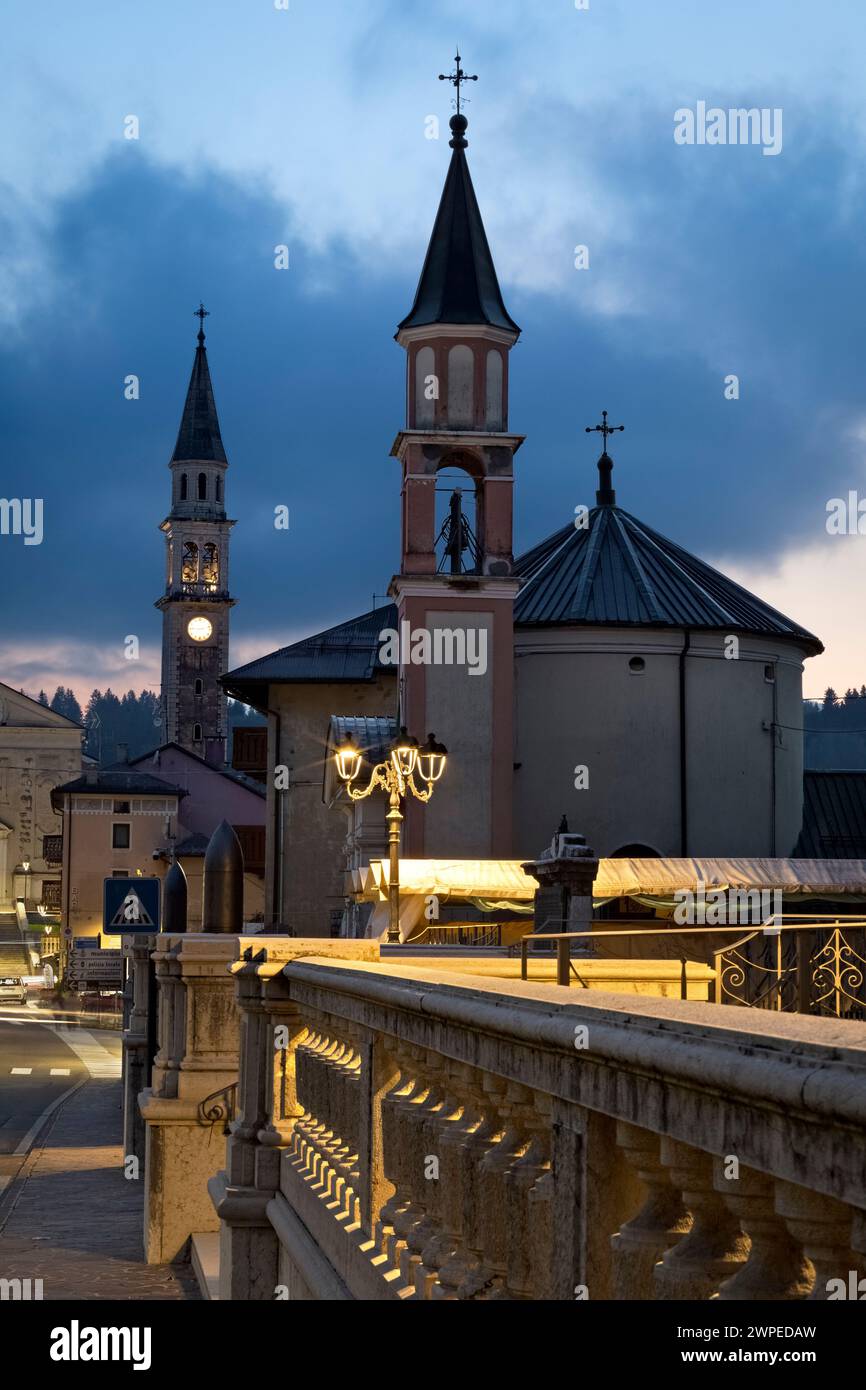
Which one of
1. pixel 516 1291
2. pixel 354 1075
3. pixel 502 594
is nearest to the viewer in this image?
pixel 516 1291

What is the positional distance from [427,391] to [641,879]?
1437cm

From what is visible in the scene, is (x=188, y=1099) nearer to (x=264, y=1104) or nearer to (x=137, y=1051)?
(x=264, y=1104)

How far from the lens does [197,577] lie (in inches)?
5069

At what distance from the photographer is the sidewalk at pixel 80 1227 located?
11.6m

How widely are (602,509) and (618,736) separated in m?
9.26

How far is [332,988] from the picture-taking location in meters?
6.73

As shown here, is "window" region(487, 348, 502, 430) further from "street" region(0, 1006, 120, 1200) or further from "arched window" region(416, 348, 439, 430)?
"street" region(0, 1006, 120, 1200)

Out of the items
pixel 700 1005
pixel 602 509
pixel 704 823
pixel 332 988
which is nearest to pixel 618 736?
pixel 704 823

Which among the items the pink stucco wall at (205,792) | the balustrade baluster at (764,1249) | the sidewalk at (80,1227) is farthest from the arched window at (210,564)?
the balustrade baluster at (764,1249)

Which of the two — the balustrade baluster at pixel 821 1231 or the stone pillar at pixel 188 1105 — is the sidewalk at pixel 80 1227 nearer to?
the stone pillar at pixel 188 1105

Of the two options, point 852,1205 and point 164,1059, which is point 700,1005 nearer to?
point 852,1205

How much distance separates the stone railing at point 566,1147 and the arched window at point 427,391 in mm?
36516

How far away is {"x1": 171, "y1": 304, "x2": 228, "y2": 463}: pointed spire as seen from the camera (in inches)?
5123

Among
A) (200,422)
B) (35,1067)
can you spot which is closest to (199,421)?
(200,422)
